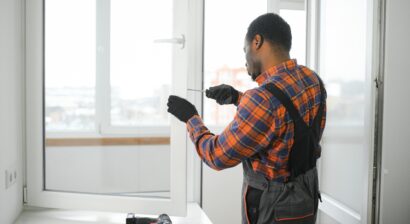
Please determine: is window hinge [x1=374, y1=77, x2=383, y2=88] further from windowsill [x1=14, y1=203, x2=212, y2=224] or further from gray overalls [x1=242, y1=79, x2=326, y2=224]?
windowsill [x1=14, y1=203, x2=212, y2=224]

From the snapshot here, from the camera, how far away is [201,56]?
1860 mm

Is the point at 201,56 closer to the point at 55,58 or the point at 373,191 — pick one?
the point at 55,58

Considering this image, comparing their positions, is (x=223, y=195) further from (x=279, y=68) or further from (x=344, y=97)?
(x=279, y=68)

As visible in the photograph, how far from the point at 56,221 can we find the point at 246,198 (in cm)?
89

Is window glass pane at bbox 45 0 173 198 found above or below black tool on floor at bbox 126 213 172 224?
above

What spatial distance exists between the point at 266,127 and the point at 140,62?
0.75 metres

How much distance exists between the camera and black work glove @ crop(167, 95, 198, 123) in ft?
4.61

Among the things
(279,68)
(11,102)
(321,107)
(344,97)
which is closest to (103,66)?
(11,102)

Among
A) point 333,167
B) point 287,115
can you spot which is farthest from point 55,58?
point 333,167

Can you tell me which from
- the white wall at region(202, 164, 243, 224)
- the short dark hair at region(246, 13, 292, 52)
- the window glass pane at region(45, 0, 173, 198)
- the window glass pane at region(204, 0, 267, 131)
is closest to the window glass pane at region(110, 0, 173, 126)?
the window glass pane at region(45, 0, 173, 198)

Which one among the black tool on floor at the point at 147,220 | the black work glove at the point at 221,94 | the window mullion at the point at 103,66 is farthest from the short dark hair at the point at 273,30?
the black tool on floor at the point at 147,220

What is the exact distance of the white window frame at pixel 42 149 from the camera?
157 centimetres

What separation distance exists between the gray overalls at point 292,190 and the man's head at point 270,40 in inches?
7.2

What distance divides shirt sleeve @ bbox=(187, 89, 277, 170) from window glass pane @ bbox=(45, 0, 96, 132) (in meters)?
0.71
